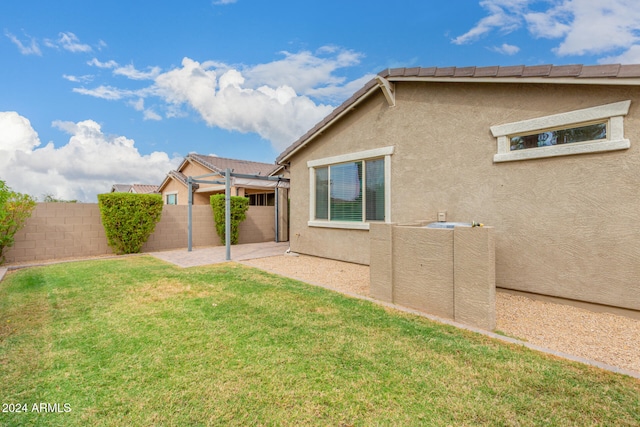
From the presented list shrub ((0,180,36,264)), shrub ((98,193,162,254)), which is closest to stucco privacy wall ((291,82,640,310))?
shrub ((98,193,162,254))

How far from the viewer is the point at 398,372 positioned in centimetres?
321

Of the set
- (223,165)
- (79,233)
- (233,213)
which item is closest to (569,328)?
(233,213)

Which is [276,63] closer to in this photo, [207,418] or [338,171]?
[338,171]

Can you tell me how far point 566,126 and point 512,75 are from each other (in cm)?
147

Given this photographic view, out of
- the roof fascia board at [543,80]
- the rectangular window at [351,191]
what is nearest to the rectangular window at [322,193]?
the rectangular window at [351,191]

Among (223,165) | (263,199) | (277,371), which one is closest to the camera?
(277,371)

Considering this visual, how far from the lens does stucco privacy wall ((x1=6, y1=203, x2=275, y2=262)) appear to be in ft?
34.9

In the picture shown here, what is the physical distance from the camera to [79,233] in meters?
11.6

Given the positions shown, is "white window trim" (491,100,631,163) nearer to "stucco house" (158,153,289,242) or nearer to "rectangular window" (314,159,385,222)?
"rectangular window" (314,159,385,222)

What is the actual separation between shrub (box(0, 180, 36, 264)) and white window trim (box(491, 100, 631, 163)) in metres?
14.2

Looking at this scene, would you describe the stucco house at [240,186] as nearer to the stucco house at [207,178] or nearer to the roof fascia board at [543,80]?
the stucco house at [207,178]

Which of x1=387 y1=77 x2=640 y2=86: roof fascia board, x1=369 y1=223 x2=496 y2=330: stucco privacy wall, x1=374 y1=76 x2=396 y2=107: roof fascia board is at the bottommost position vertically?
x1=369 y1=223 x2=496 y2=330: stucco privacy wall

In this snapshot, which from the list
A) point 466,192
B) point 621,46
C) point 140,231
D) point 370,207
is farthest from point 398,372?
point 140,231

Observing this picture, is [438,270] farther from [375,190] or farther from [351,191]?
[351,191]
